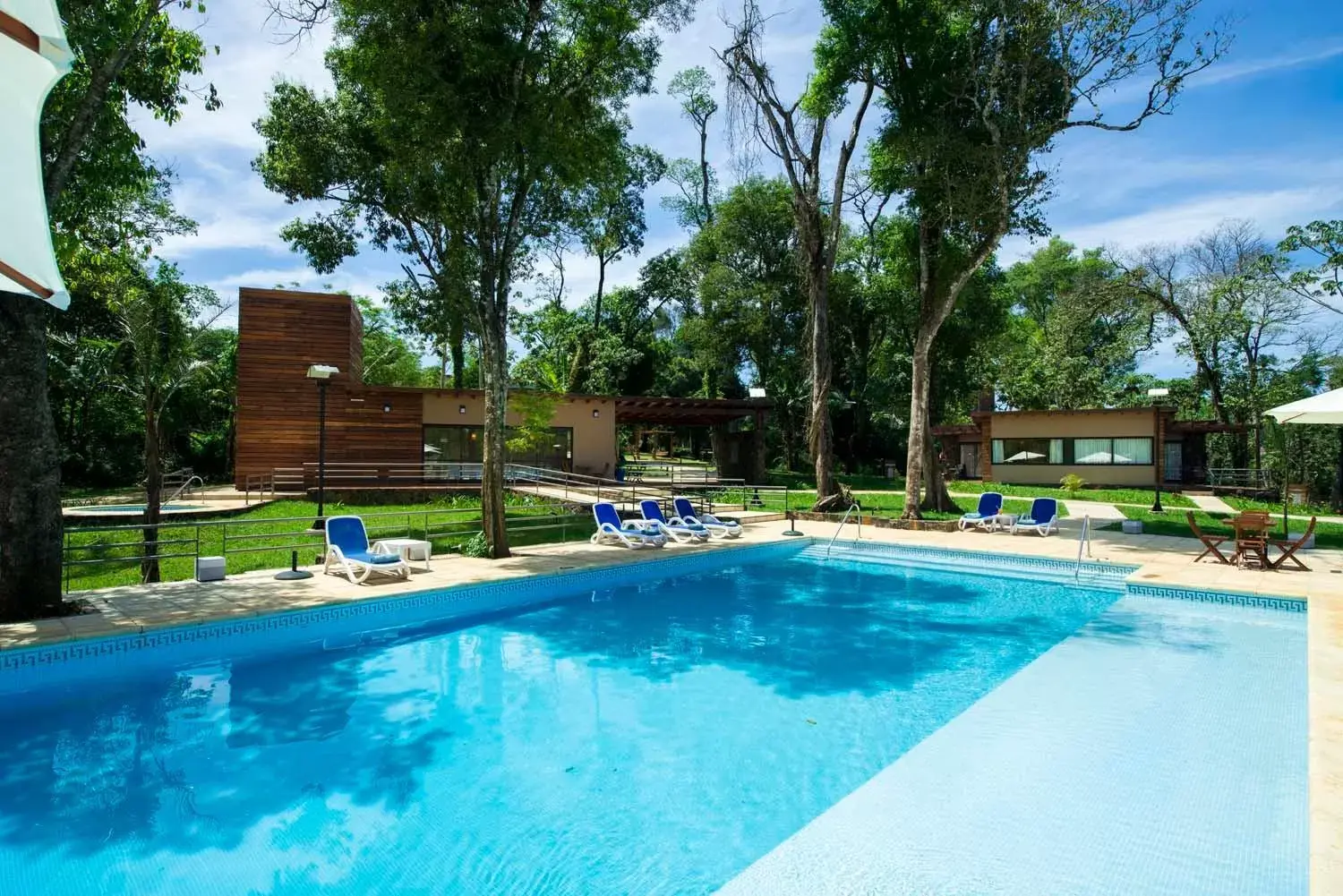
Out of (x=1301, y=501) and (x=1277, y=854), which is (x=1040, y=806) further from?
(x=1301, y=501)

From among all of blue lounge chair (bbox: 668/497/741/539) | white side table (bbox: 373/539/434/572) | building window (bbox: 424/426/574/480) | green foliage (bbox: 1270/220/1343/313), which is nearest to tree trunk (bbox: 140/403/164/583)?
white side table (bbox: 373/539/434/572)

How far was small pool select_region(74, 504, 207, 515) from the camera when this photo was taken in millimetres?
16375

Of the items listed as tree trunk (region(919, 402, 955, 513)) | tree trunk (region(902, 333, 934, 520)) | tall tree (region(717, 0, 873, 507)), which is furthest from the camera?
tree trunk (region(919, 402, 955, 513))

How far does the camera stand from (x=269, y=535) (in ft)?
29.9

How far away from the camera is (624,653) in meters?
Result: 7.86

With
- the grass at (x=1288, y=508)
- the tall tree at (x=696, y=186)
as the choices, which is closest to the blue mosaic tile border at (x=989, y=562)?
the grass at (x=1288, y=508)

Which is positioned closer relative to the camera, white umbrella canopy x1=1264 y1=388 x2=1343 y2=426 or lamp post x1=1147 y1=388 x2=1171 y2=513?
white umbrella canopy x1=1264 y1=388 x2=1343 y2=426

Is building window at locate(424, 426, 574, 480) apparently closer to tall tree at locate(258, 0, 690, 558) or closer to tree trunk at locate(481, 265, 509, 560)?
tree trunk at locate(481, 265, 509, 560)

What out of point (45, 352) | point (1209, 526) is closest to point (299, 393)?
point (45, 352)

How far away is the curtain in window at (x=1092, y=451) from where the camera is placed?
28391 mm

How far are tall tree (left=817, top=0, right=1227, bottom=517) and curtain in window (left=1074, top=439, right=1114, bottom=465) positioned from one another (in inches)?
549

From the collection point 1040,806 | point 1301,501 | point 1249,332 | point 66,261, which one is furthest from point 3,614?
point 1249,332

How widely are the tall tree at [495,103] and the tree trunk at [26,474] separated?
535cm

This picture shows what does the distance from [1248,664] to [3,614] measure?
12470mm
